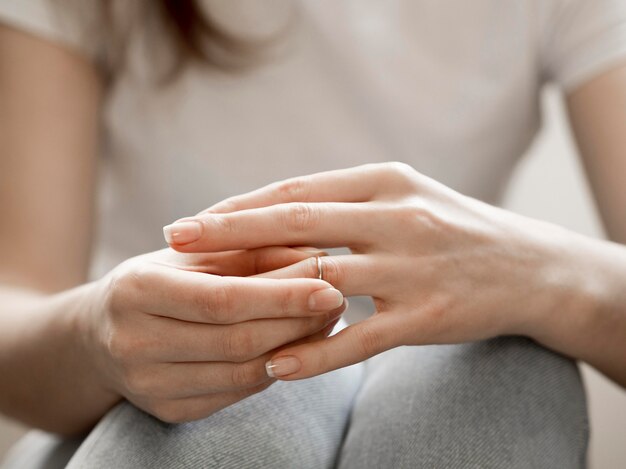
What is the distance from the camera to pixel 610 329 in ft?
2.34

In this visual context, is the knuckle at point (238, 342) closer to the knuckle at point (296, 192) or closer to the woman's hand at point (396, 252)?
the woman's hand at point (396, 252)

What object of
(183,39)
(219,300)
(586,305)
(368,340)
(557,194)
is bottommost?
(557,194)

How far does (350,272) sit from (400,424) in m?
0.16

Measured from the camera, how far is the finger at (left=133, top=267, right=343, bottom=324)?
0.55 meters

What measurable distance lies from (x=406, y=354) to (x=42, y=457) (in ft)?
1.28

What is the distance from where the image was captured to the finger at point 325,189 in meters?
0.65

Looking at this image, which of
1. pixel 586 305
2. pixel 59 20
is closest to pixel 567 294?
pixel 586 305

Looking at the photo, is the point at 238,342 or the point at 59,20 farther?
the point at 59,20

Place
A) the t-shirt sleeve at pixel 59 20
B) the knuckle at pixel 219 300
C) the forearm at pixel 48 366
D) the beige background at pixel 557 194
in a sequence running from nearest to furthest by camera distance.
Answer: the knuckle at pixel 219 300 → the forearm at pixel 48 366 → the t-shirt sleeve at pixel 59 20 → the beige background at pixel 557 194

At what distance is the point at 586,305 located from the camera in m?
0.70

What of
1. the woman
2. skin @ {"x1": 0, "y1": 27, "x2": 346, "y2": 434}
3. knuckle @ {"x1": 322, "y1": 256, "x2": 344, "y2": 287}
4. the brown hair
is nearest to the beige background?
the woman

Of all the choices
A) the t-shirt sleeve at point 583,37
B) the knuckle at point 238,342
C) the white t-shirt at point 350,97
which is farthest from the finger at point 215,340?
the t-shirt sleeve at point 583,37

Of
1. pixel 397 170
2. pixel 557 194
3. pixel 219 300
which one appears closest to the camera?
pixel 219 300

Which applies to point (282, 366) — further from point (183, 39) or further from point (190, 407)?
point (183, 39)
